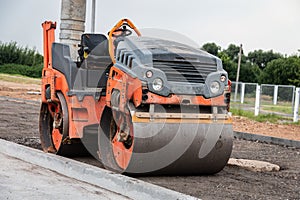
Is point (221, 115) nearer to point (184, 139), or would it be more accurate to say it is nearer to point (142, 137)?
point (184, 139)

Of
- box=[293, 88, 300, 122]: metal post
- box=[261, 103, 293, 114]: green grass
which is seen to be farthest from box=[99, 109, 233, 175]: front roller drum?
box=[261, 103, 293, 114]: green grass

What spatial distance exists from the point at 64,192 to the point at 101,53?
285 centimetres

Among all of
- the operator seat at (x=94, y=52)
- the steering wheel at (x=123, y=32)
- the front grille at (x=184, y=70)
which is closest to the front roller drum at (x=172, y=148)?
the front grille at (x=184, y=70)

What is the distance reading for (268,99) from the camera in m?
25.2

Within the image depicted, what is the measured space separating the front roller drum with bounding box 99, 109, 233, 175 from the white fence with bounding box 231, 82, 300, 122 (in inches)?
596

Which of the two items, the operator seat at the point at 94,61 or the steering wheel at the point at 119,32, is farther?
the operator seat at the point at 94,61

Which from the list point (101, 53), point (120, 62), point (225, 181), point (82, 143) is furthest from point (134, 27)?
point (225, 181)

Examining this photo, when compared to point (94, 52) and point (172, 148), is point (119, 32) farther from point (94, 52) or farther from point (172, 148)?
point (172, 148)

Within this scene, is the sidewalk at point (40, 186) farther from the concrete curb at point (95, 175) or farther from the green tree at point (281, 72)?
the green tree at point (281, 72)

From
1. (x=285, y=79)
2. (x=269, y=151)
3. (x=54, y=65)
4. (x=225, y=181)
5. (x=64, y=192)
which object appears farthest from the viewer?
(x=285, y=79)

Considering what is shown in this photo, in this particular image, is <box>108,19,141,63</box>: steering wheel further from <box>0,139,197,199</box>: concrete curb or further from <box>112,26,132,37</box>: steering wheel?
<box>0,139,197,199</box>: concrete curb

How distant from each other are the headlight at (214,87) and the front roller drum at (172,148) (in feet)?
1.27

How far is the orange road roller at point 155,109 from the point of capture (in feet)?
21.4

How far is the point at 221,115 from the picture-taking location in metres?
6.85
